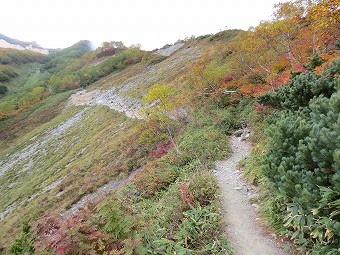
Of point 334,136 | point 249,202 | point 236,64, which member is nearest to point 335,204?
point 334,136

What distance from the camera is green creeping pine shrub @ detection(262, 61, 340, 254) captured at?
4.85 metres

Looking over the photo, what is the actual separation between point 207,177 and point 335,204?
5024mm

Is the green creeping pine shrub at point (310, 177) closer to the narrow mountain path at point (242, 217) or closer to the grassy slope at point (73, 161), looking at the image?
the narrow mountain path at point (242, 217)

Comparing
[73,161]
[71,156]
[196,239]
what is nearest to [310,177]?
[196,239]

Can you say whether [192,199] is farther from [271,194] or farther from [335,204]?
[335,204]

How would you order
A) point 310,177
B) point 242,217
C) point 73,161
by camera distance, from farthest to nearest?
point 73,161, point 242,217, point 310,177

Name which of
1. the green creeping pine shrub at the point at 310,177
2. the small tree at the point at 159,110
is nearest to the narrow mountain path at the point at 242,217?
the green creeping pine shrub at the point at 310,177

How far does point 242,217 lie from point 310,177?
287cm

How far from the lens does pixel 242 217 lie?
749 centimetres

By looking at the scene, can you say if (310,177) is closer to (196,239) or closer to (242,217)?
(242,217)

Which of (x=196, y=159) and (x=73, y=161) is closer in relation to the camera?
(x=196, y=159)

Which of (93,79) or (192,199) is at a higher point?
(93,79)

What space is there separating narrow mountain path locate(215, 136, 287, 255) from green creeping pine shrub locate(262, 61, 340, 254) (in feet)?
2.16

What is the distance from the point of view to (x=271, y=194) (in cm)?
749
